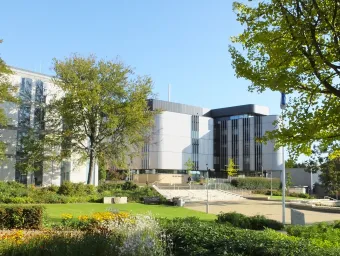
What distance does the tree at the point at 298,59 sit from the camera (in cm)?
739

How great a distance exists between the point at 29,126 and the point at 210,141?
58.4 m

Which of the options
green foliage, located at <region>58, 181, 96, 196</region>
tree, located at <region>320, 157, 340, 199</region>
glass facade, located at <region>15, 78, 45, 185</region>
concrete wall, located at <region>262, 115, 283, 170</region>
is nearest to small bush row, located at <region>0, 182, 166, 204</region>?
green foliage, located at <region>58, 181, 96, 196</region>

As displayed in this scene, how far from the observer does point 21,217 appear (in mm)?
14297

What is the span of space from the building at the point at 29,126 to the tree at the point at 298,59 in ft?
111

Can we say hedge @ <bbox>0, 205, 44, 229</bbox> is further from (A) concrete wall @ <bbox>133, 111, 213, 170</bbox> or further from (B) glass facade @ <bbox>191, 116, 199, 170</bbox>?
(B) glass facade @ <bbox>191, 116, 199, 170</bbox>

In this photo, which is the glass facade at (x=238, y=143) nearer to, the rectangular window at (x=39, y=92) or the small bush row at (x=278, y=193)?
the small bush row at (x=278, y=193)

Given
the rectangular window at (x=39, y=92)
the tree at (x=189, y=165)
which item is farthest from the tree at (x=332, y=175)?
the rectangular window at (x=39, y=92)

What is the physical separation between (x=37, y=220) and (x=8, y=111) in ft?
94.3

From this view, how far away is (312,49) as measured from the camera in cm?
791

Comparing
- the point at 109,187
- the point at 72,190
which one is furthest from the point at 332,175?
the point at 72,190

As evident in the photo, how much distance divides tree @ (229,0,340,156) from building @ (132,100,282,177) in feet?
239

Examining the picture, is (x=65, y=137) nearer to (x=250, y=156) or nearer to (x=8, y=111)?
(x=8, y=111)

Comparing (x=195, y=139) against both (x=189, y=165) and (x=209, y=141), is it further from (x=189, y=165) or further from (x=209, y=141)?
(x=189, y=165)

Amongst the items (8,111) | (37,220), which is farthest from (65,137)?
(37,220)
